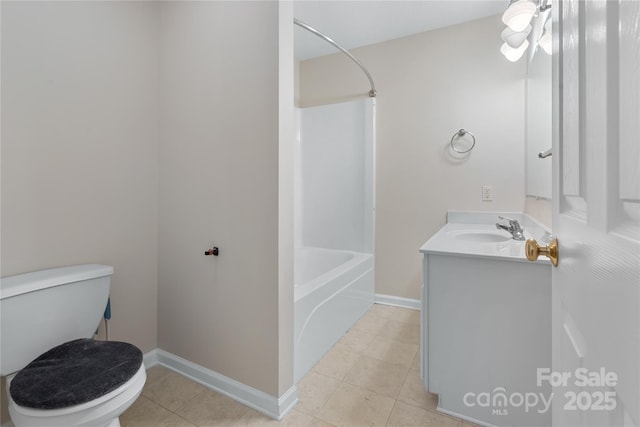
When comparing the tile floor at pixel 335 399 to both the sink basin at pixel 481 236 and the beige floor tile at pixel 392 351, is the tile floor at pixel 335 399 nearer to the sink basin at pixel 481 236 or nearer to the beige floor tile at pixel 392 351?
the beige floor tile at pixel 392 351

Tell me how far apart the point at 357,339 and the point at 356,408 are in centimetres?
70

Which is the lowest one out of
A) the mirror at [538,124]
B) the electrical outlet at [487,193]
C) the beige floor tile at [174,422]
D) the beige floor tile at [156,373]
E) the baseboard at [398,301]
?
the beige floor tile at [174,422]

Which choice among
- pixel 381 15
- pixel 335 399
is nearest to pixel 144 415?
pixel 335 399

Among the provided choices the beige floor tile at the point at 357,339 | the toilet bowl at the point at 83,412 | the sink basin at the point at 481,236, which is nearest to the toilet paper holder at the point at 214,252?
the toilet bowl at the point at 83,412

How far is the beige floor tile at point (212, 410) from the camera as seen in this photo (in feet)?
4.55

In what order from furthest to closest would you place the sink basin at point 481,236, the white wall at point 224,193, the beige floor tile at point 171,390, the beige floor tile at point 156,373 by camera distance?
the sink basin at point 481,236, the beige floor tile at point 156,373, the beige floor tile at point 171,390, the white wall at point 224,193

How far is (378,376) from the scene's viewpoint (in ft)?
5.64

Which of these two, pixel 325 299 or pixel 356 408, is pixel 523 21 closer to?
pixel 325 299

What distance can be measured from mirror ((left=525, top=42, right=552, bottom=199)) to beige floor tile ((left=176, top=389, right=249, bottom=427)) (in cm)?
189

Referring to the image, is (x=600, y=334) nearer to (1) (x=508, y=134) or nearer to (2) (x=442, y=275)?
(2) (x=442, y=275)

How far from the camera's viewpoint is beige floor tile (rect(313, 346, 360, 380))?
5.76 ft

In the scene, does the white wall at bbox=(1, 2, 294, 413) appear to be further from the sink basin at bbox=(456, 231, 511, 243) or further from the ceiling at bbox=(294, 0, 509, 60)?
the sink basin at bbox=(456, 231, 511, 243)

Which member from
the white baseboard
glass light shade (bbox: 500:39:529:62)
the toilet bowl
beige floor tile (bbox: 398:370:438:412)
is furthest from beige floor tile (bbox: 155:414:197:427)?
glass light shade (bbox: 500:39:529:62)

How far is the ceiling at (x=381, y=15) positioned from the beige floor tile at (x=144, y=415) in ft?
8.88
